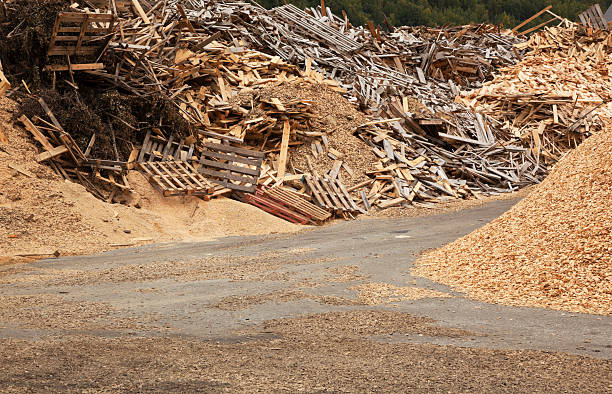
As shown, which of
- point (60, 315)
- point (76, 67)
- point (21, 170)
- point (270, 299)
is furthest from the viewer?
point (76, 67)

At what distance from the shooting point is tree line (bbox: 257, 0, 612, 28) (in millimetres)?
53531

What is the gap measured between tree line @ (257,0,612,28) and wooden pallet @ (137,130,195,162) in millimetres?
35385

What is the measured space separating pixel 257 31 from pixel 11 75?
35.5 feet

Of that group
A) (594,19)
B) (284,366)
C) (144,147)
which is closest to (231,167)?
(144,147)

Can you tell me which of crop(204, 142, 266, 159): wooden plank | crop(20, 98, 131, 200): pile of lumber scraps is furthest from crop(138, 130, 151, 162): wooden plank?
crop(204, 142, 266, 159): wooden plank

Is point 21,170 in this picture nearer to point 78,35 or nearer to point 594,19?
point 78,35

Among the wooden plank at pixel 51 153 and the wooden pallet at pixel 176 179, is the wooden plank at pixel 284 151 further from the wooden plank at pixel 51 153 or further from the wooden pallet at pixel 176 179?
the wooden plank at pixel 51 153

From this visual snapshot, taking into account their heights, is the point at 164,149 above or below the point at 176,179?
above

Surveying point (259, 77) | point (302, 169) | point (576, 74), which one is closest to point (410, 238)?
point (302, 169)

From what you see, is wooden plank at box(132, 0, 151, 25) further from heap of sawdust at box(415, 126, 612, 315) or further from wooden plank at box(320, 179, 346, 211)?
heap of sawdust at box(415, 126, 612, 315)

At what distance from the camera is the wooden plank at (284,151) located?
18.0m

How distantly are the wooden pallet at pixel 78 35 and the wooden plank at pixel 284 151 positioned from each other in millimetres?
5246

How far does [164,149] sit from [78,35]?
3.45m

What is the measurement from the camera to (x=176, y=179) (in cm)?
1634
